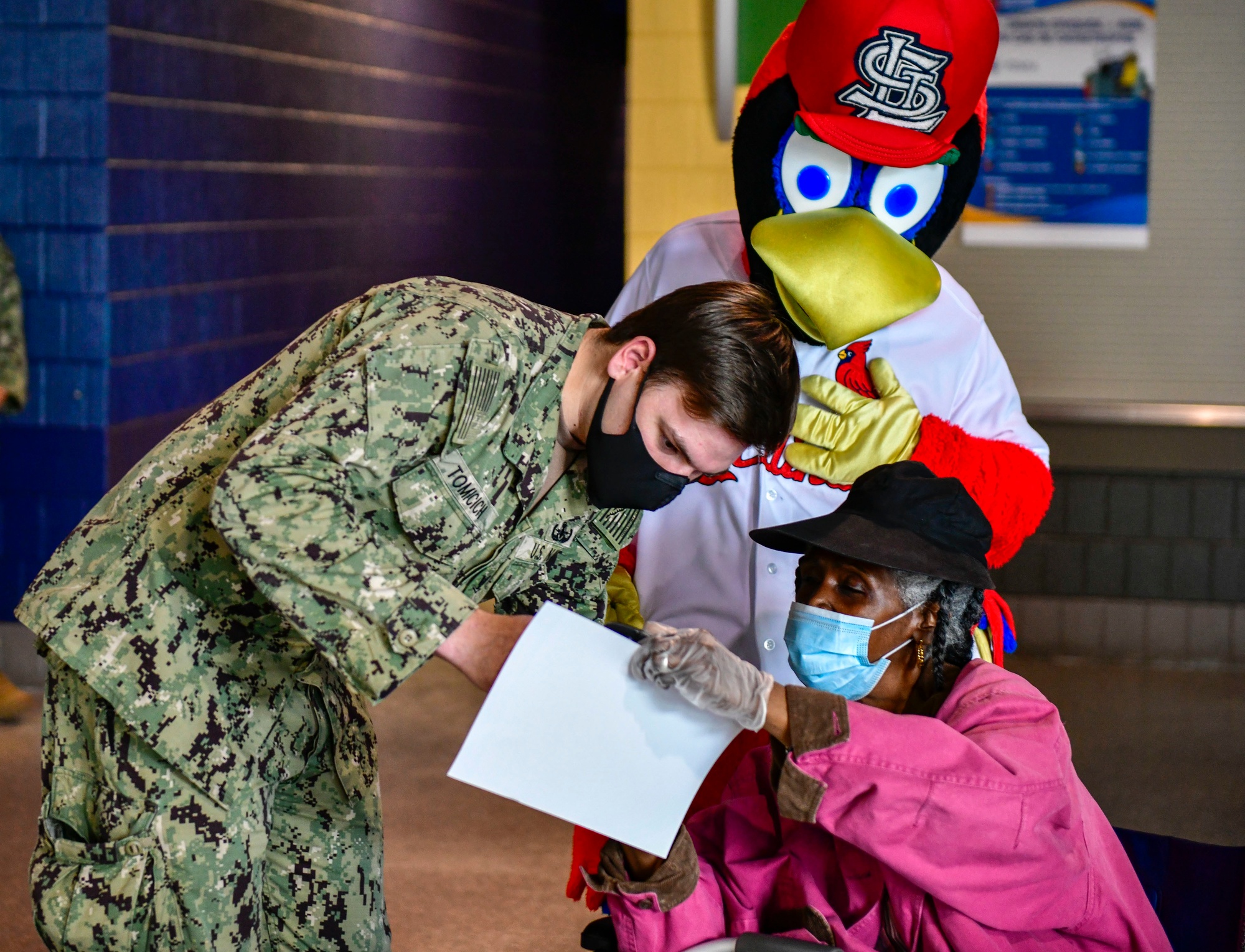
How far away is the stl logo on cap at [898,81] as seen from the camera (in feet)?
6.01

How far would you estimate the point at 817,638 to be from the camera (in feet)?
5.51

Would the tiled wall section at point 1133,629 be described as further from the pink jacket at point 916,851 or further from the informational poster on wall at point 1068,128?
the pink jacket at point 916,851

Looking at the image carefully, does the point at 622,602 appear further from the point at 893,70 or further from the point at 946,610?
the point at 893,70

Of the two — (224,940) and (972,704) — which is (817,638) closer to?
(972,704)

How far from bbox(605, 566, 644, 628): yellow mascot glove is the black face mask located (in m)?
0.49

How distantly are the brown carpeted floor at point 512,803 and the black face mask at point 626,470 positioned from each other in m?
1.60

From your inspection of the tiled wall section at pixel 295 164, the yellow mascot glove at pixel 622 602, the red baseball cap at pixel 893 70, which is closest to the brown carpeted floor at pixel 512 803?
the yellow mascot glove at pixel 622 602

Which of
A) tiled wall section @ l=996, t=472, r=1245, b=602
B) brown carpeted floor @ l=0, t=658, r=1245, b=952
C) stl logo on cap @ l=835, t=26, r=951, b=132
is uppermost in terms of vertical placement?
stl logo on cap @ l=835, t=26, r=951, b=132

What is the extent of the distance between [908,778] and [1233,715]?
3.32 m

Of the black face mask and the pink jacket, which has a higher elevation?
the black face mask

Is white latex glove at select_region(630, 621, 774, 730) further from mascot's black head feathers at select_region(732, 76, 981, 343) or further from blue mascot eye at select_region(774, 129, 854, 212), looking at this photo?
blue mascot eye at select_region(774, 129, 854, 212)

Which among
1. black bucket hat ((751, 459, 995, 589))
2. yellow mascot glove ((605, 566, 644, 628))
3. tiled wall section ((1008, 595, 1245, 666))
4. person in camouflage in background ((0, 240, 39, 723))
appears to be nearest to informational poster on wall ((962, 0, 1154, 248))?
tiled wall section ((1008, 595, 1245, 666))

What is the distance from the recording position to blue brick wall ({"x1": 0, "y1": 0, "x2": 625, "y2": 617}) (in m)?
3.79

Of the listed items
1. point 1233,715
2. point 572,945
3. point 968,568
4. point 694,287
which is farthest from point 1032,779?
point 1233,715
